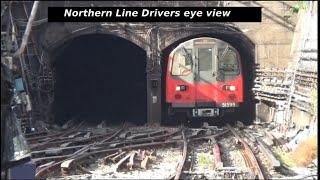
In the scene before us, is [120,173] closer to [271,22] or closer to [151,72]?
[151,72]

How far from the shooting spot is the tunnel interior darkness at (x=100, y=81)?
69.4 feet

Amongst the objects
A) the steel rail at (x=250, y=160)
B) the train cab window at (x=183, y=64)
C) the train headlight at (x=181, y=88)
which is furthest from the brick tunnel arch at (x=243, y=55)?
the steel rail at (x=250, y=160)

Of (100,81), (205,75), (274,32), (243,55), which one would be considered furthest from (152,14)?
(100,81)

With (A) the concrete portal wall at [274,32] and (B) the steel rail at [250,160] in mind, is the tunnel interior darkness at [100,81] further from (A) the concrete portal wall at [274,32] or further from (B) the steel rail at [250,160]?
(B) the steel rail at [250,160]

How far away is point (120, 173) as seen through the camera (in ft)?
30.1

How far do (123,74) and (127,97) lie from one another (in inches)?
51.2

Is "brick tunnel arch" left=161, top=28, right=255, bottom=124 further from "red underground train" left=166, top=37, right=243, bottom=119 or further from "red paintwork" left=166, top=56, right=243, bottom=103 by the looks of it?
"red paintwork" left=166, top=56, right=243, bottom=103

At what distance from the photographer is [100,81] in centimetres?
2584

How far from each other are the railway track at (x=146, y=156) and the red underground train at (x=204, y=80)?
2001 millimetres

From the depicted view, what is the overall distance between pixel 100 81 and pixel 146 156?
1546 centimetres

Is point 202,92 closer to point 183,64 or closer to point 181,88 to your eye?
point 181,88

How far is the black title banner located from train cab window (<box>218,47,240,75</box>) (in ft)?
5.66

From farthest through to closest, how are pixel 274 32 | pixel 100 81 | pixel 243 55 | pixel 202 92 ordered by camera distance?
pixel 100 81 → pixel 243 55 → pixel 274 32 → pixel 202 92

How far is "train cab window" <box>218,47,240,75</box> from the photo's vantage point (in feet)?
55.1
